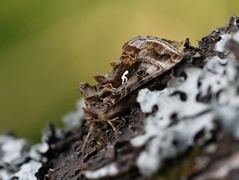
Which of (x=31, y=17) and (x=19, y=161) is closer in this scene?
(x=19, y=161)

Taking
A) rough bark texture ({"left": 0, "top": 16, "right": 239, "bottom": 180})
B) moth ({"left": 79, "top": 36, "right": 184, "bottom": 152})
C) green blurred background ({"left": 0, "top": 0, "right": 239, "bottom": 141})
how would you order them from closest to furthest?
1. rough bark texture ({"left": 0, "top": 16, "right": 239, "bottom": 180})
2. moth ({"left": 79, "top": 36, "right": 184, "bottom": 152})
3. green blurred background ({"left": 0, "top": 0, "right": 239, "bottom": 141})

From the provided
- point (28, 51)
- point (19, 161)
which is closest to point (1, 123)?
point (28, 51)

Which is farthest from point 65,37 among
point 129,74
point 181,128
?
point 181,128

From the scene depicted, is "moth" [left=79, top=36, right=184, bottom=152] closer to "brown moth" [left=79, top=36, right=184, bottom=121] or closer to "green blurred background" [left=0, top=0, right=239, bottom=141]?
"brown moth" [left=79, top=36, right=184, bottom=121]

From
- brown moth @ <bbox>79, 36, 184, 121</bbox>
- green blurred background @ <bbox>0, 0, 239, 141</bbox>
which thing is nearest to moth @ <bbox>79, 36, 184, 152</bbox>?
brown moth @ <bbox>79, 36, 184, 121</bbox>

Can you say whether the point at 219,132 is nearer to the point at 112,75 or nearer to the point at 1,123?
the point at 112,75

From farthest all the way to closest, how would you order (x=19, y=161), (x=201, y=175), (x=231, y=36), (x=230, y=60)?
(x=19, y=161)
(x=231, y=36)
(x=230, y=60)
(x=201, y=175)

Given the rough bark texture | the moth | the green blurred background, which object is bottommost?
the rough bark texture
